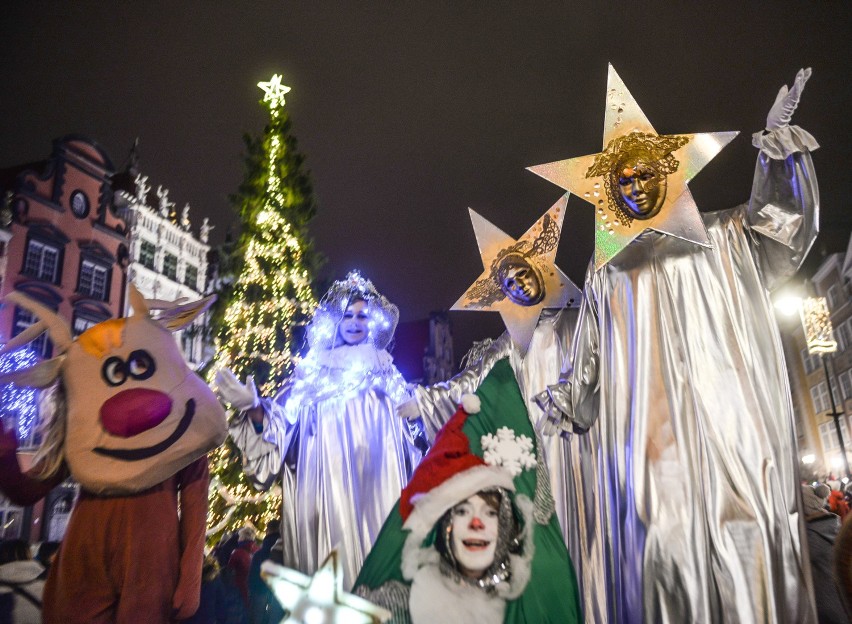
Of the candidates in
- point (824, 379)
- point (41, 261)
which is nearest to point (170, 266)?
point (41, 261)

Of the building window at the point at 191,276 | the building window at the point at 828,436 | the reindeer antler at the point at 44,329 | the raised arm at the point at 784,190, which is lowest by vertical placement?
the building window at the point at 828,436

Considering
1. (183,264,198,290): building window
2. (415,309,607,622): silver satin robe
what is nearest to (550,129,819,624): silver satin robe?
(415,309,607,622): silver satin robe

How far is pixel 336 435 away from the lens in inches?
159

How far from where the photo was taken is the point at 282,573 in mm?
2324

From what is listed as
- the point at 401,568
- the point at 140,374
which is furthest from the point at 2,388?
the point at 401,568

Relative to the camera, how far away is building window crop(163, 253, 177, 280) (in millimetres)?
25008

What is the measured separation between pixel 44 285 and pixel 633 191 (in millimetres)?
18761

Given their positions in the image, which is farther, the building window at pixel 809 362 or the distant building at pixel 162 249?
the building window at pixel 809 362

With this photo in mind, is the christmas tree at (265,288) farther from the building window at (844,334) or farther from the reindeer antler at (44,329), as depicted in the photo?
the building window at (844,334)

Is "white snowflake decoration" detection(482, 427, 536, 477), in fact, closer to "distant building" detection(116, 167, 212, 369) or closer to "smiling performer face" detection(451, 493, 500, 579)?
"smiling performer face" detection(451, 493, 500, 579)

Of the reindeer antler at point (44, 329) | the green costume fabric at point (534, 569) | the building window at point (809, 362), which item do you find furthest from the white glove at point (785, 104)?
the building window at point (809, 362)

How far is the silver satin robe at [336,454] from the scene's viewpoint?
Result: 3830 millimetres

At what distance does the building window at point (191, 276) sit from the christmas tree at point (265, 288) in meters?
15.3

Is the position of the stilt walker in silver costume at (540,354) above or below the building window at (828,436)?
above
